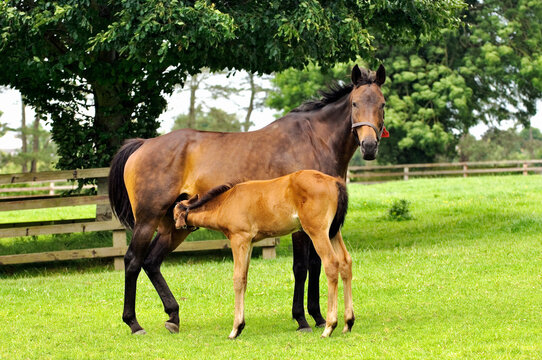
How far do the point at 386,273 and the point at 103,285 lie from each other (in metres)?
4.42

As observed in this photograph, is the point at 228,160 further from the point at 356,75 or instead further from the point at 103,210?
the point at 103,210

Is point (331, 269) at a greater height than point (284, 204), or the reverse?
point (284, 204)

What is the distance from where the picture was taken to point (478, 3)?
120 feet

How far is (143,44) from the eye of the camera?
11883 mm

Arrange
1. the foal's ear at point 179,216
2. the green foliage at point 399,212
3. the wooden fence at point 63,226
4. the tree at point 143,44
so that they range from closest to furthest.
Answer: the foal's ear at point 179,216 → the tree at point 143,44 → the wooden fence at point 63,226 → the green foliage at point 399,212

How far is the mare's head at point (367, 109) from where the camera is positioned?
7344 millimetres

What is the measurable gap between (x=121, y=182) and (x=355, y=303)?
328cm

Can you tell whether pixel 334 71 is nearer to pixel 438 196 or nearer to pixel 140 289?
pixel 438 196

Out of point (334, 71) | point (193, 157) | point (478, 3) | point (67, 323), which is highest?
point (478, 3)

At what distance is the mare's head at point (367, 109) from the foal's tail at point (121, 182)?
107 inches

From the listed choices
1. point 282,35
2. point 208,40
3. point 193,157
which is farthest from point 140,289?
point 282,35

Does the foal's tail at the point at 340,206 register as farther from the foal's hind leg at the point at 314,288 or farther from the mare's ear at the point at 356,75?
the mare's ear at the point at 356,75

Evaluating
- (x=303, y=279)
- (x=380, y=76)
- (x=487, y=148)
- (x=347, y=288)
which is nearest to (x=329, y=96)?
(x=380, y=76)

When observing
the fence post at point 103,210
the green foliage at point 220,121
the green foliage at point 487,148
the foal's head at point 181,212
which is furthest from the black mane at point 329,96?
the green foliage at point 220,121
